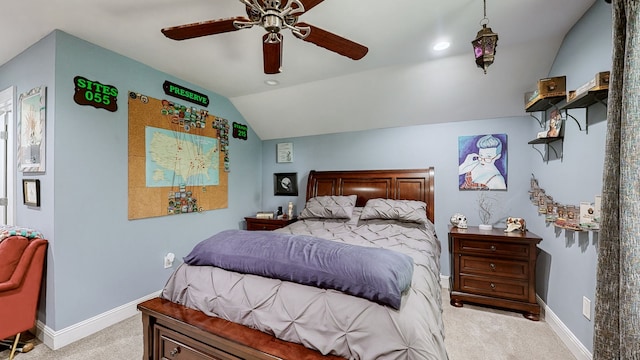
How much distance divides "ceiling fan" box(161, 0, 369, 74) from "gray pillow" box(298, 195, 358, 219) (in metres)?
1.91

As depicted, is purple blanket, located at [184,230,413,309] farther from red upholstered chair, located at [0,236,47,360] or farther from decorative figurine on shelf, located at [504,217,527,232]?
decorative figurine on shelf, located at [504,217,527,232]

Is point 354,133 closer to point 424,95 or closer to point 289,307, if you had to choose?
point 424,95

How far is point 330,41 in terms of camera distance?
1668mm

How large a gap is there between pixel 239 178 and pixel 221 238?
7.83 ft

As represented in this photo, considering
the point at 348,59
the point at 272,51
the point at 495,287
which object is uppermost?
the point at 348,59

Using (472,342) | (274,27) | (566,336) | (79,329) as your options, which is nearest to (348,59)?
(274,27)

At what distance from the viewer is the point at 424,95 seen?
3084mm

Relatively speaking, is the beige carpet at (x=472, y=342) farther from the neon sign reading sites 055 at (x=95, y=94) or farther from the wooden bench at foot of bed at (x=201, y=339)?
the neon sign reading sites 055 at (x=95, y=94)

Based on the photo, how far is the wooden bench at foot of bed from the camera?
114 cm

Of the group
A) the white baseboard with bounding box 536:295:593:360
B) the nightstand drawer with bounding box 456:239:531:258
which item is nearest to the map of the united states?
the nightstand drawer with bounding box 456:239:531:258

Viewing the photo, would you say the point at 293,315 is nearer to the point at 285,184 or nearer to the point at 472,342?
the point at 472,342

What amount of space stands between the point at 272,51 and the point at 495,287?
2986 millimetres

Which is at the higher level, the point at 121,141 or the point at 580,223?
the point at 121,141

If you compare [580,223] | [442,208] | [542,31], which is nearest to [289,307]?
[580,223]
